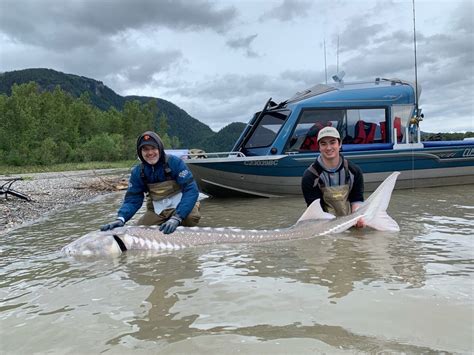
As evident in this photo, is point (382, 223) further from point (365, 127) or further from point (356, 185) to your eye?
point (365, 127)

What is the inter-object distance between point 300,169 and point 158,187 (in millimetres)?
3540

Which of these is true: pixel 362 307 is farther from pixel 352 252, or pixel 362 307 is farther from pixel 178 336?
pixel 352 252

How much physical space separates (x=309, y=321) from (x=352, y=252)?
4.83 feet

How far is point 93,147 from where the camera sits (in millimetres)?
46562

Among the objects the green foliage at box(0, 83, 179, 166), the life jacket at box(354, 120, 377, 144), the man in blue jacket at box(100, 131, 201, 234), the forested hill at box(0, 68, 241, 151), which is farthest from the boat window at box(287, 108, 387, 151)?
the forested hill at box(0, 68, 241, 151)

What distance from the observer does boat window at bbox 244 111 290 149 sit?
8.08 meters

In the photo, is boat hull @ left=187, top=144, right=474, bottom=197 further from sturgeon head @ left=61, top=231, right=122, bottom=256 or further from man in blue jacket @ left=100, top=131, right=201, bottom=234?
sturgeon head @ left=61, top=231, right=122, bottom=256

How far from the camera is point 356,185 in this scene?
451 cm

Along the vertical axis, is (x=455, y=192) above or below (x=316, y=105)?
below

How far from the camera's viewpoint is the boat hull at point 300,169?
755 centimetres

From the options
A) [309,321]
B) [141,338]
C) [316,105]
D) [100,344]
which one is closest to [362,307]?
[309,321]

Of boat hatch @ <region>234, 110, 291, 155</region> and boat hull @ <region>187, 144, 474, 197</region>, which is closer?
boat hull @ <region>187, 144, 474, 197</region>

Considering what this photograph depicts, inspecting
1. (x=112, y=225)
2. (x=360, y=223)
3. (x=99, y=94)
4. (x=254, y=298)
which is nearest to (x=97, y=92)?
(x=99, y=94)

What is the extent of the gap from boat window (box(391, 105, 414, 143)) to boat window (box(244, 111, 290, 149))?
204cm
